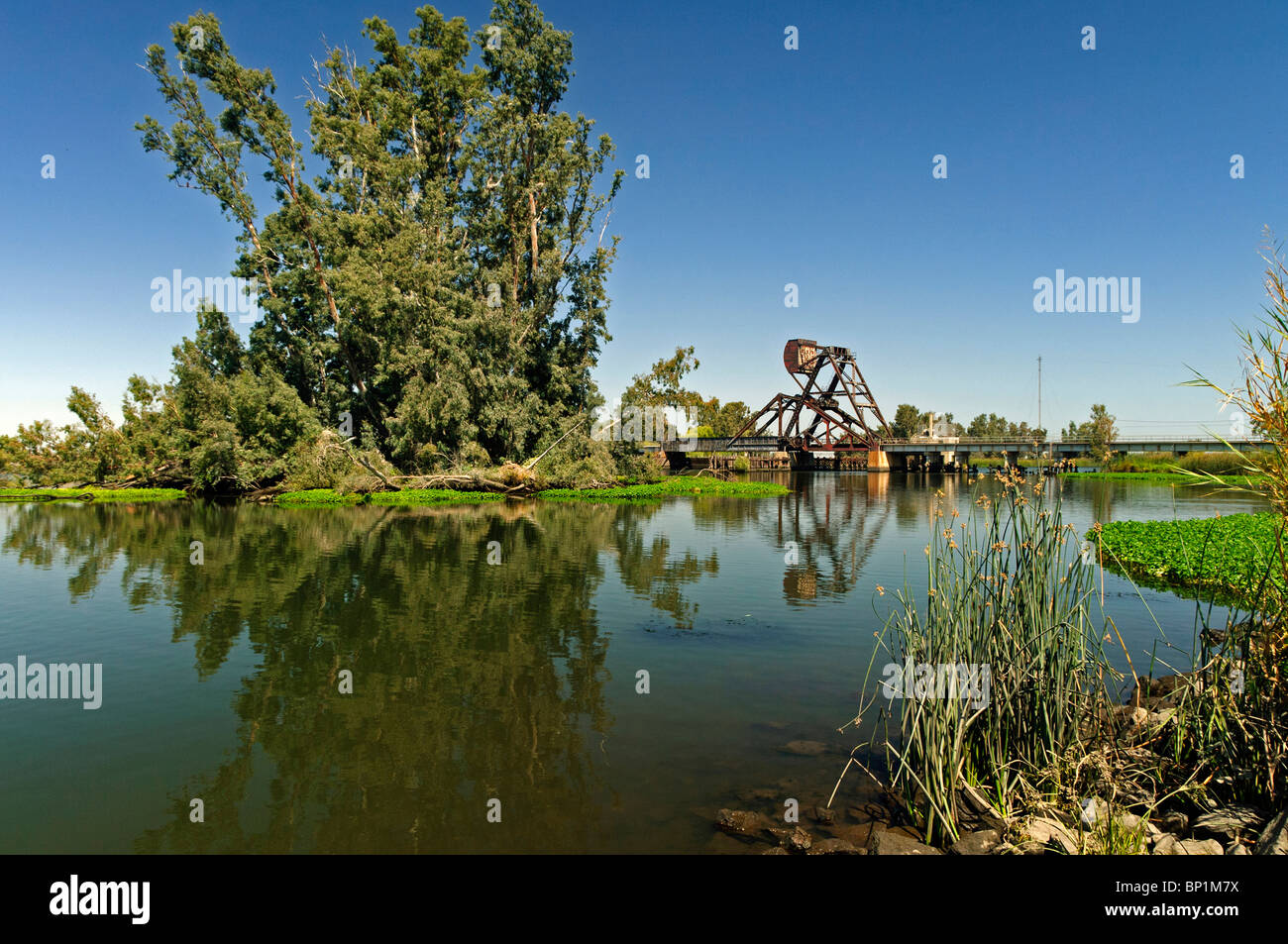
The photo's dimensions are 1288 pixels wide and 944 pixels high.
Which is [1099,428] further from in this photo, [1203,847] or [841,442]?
[1203,847]

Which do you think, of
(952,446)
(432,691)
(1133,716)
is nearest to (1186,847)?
(1133,716)

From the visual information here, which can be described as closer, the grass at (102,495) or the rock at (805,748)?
the rock at (805,748)

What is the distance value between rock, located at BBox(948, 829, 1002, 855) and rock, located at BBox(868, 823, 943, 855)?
0.19 m

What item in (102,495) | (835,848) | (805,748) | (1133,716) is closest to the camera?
(835,848)

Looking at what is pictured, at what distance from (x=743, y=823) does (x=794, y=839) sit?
0.58 metres

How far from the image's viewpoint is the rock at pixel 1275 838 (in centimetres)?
528

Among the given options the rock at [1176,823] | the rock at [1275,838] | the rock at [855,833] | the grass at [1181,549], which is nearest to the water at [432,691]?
the rock at [855,833]

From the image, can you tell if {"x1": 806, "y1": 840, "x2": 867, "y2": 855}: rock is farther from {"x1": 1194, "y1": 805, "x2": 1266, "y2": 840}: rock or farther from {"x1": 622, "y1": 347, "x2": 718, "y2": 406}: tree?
{"x1": 622, "y1": 347, "x2": 718, "y2": 406}: tree

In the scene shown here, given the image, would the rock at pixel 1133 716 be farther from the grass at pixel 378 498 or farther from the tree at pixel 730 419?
the tree at pixel 730 419

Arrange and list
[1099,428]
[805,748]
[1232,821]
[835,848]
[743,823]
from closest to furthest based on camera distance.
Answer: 1. [1232,821]
2. [835,848]
3. [743,823]
4. [805,748]
5. [1099,428]

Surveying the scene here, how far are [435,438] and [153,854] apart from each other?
135 ft

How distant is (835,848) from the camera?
21.2ft

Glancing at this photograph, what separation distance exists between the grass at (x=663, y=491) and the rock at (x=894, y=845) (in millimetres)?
39377
